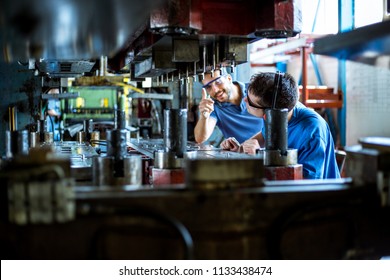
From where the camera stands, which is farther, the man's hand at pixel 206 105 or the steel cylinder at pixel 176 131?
the man's hand at pixel 206 105

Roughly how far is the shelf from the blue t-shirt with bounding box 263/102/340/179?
38.6 inches

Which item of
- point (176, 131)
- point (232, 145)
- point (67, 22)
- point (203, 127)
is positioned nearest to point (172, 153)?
point (176, 131)

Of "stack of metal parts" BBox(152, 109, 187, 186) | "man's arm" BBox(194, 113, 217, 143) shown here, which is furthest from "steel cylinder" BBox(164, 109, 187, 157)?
"man's arm" BBox(194, 113, 217, 143)

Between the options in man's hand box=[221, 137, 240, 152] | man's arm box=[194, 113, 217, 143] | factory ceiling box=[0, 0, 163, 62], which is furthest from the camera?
man's arm box=[194, 113, 217, 143]

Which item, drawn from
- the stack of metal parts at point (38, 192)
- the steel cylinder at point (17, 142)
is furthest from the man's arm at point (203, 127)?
the stack of metal parts at point (38, 192)

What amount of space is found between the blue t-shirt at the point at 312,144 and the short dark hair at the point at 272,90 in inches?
4.1

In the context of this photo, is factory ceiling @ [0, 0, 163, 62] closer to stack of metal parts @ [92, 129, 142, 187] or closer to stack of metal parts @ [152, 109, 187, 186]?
stack of metal parts @ [92, 129, 142, 187]

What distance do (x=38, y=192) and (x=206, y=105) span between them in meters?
2.67

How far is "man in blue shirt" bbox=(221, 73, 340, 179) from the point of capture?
2.22m

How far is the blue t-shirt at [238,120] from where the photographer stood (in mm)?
3701

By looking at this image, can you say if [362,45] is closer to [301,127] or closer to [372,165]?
[372,165]

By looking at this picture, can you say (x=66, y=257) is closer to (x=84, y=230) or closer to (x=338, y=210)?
(x=84, y=230)

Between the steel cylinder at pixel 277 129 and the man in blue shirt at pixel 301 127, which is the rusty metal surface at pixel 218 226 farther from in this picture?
the man in blue shirt at pixel 301 127

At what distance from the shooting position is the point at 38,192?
95 cm
